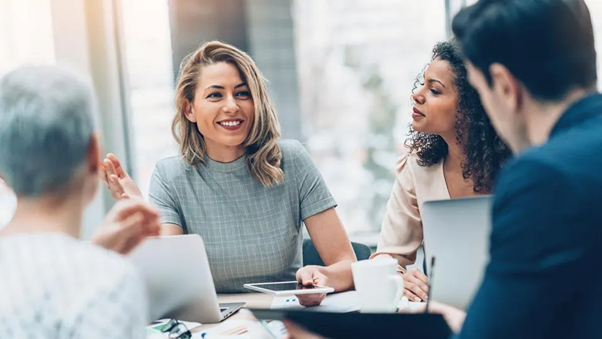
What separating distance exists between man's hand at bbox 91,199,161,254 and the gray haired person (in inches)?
8.5

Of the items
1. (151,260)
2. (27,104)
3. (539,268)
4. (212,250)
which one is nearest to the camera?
(539,268)

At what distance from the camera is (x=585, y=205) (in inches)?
36.1

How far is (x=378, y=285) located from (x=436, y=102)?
2.90 feet

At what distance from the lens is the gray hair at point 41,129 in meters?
1.04

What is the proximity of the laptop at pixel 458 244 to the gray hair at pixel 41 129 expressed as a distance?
807 millimetres

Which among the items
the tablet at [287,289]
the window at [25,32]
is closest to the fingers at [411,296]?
the tablet at [287,289]

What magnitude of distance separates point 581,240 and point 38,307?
741 millimetres

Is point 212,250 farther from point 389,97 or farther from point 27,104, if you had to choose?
point 389,97

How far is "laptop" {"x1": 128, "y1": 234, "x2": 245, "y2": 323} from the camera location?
1.54m

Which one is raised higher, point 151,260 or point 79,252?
point 79,252

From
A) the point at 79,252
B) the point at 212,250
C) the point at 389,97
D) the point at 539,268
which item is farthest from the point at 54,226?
the point at 389,97

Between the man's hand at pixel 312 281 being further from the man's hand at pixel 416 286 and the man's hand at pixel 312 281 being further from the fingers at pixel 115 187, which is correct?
the fingers at pixel 115 187

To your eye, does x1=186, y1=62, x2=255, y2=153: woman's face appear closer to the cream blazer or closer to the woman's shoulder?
the woman's shoulder

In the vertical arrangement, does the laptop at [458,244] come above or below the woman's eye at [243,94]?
below
